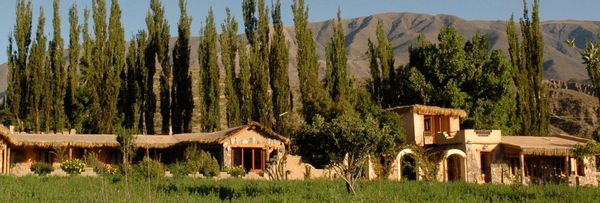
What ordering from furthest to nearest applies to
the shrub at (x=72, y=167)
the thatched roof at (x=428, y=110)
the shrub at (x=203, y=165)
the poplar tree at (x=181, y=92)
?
the poplar tree at (x=181, y=92) < the thatched roof at (x=428, y=110) < the shrub at (x=203, y=165) < the shrub at (x=72, y=167)

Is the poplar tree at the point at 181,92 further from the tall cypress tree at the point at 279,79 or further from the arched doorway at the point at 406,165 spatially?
the arched doorway at the point at 406,165

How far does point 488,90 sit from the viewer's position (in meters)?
38.5

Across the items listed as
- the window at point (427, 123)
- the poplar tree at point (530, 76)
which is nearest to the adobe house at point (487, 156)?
the window at point (427, 123)

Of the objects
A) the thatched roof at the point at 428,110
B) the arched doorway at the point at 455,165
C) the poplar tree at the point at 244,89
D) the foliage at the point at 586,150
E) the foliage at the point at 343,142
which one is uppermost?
the poplar tree at the point at 244,89

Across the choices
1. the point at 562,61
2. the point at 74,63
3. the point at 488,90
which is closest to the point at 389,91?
the point at 488,90

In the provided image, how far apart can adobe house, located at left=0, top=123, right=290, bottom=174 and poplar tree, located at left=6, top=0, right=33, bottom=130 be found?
4692 mm

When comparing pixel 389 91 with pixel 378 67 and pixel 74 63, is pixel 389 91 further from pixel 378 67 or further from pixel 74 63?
pixel 74 63

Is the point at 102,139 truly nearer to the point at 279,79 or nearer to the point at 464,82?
the point at 279,79

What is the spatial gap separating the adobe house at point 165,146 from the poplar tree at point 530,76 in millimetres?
12379

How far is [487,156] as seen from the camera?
3131cm

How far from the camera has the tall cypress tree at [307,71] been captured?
3625cm

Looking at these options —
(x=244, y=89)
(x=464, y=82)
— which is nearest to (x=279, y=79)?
(x=244, y=89)

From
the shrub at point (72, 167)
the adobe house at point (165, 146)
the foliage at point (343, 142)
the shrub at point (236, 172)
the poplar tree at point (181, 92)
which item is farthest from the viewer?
the poplar tree at point (181, 92)

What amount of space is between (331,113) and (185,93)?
26.7ft
